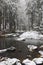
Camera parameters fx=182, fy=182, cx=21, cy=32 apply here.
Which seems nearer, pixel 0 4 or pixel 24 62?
pixel 24 62

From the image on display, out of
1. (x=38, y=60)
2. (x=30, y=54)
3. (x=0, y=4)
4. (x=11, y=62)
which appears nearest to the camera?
(x=11, y=62)

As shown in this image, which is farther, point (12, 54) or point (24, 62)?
point (12, 54)

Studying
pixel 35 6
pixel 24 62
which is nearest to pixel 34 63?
pixel 24 62

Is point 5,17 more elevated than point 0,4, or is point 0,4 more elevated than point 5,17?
point 0,4

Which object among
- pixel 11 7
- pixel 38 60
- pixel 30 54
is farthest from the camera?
pixel 11 7

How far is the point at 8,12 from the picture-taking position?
48.5m

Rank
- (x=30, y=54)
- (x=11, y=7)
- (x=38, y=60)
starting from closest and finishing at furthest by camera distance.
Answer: (x=38, y=60) < (x=30, y=54) < (x=11, y=7)

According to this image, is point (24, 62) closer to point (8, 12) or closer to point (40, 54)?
point (40, 54)

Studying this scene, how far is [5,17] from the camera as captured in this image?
49.8 meters

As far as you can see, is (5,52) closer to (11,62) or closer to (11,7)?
(11,62)

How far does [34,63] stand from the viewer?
15945 millimetres

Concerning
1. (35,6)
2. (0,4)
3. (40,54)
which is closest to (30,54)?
(40,54)

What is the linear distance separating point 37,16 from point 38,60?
39538mm

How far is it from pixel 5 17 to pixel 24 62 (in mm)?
34403
